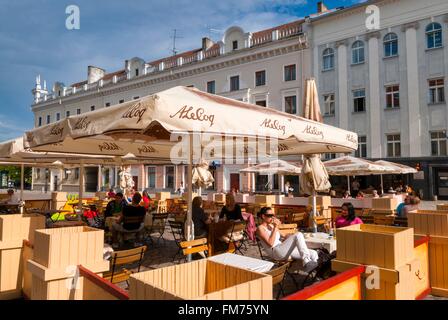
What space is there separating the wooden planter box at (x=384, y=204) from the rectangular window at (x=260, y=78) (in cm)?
2103

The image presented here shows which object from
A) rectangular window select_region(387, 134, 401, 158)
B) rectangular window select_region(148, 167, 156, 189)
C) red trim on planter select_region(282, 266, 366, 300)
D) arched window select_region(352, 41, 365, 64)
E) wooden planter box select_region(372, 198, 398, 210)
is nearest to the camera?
red trim on planter select_region(282, 266, 366, 300)

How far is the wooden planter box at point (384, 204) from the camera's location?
10.1m

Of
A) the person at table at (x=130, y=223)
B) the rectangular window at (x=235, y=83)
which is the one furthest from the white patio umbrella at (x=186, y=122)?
the rectangular window at (x=235, y=83)

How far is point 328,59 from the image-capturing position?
26328mm

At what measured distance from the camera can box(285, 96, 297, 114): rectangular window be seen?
28.0 m

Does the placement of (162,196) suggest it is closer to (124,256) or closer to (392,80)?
(124,256)

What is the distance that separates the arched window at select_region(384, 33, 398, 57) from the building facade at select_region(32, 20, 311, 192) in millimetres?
5832

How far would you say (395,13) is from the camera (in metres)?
23.3

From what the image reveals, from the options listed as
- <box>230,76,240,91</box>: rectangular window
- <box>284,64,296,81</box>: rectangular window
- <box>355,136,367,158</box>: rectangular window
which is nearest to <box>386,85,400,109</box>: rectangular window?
<box>355,136,367,158</box>: rectangular window

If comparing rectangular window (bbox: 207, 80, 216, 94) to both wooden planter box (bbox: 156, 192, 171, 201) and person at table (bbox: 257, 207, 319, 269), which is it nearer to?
wooden planter box (bbox: 156, 192, 171, 201)

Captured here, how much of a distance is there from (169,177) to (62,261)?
110ft

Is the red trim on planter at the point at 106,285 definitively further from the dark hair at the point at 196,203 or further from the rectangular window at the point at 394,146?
the rectangular window at the point at 394,146
